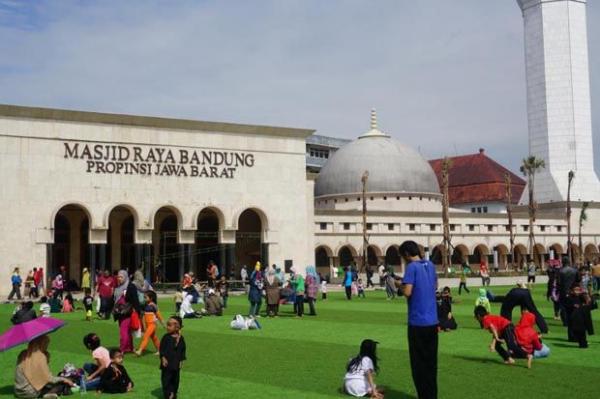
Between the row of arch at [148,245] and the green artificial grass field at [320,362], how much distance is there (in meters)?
21.1

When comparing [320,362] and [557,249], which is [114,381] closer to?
[320,362]

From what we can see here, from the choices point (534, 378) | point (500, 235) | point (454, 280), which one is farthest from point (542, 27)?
point (534, 378)

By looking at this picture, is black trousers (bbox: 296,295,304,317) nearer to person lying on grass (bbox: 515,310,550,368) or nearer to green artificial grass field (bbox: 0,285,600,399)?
green artificial grass field (bbox: 0,285,600,399)

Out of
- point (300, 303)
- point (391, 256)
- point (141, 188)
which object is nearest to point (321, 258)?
point (391, 256)

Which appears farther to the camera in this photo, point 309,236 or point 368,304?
point 309,236

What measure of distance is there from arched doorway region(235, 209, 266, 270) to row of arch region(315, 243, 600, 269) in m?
11.7

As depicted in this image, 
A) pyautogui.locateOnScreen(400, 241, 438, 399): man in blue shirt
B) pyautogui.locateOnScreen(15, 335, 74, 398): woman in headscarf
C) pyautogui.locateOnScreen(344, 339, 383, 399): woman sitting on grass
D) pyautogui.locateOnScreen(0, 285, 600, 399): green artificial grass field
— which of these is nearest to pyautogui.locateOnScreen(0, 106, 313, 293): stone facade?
pyautogui.locateOnScreen(0, 285, 600, 399): green artificial grass field

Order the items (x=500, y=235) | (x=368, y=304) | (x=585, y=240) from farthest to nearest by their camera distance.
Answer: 1. (x=585, y=240)
2. (x=500, y=235)
3. (x=368, y=304)

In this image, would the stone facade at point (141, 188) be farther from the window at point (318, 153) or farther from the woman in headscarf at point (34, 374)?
the window at point (318, 153)

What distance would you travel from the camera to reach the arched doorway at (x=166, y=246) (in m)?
44.3

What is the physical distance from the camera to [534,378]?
1140cm

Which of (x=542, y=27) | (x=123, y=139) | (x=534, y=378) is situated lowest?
(x=534, y=378)

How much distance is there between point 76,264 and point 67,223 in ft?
8.38

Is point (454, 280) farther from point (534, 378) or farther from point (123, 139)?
point (534, 378)
